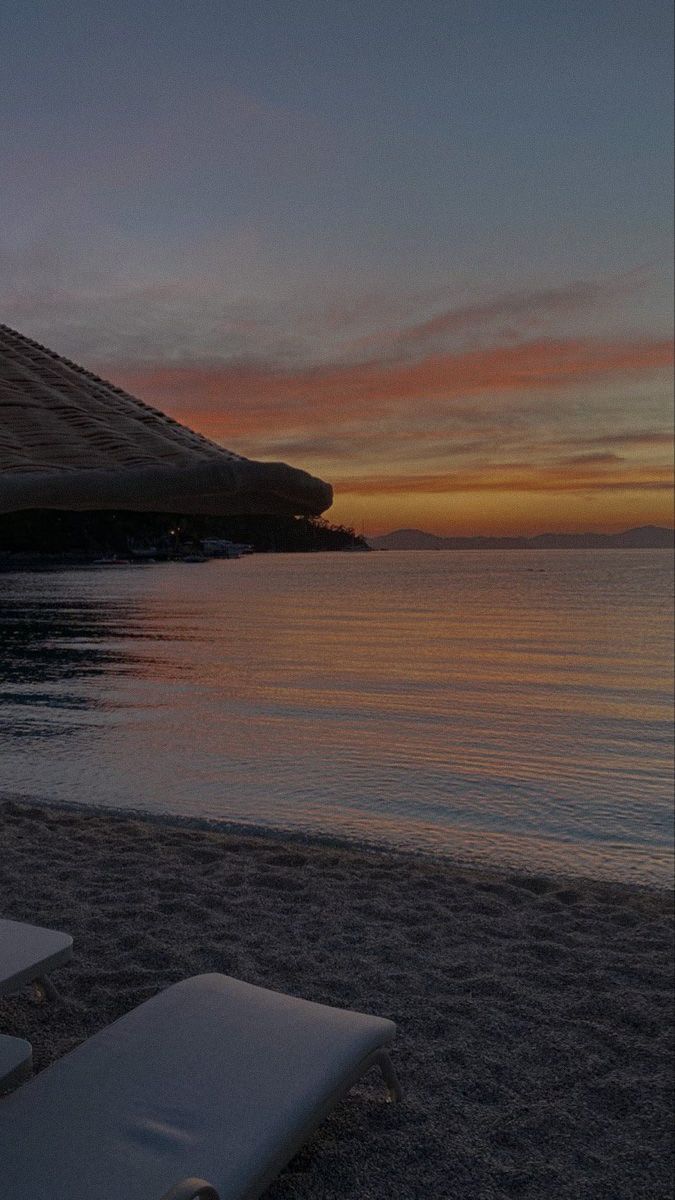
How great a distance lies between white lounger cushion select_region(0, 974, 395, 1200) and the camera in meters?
2.20

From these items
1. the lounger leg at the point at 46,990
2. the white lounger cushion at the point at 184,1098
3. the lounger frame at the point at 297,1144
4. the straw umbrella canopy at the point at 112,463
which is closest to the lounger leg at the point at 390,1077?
the lounger frame at the point at 297,1144

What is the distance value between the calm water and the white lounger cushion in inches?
199

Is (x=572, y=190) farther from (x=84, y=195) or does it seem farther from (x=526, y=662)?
(x=526, y=662)

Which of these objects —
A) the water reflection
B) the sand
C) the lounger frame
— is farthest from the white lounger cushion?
the water reflection

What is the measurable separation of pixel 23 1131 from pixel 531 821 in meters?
7.40

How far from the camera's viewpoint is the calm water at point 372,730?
9.16 metres

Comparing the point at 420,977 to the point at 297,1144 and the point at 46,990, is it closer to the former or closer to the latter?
the point at 46,990

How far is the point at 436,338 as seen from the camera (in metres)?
23.2

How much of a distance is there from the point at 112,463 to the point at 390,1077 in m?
2.70

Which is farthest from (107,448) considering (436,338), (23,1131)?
(436,338)

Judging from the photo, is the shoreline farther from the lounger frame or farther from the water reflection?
the water reflection

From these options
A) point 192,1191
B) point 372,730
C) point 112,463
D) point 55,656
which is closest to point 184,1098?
point 192,1191

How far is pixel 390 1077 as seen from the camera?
331 centimetres

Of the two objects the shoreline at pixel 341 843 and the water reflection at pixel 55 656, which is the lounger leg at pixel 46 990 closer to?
the shoreline at pixel 341 843
